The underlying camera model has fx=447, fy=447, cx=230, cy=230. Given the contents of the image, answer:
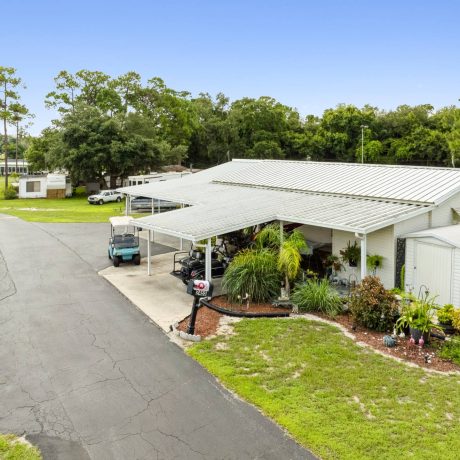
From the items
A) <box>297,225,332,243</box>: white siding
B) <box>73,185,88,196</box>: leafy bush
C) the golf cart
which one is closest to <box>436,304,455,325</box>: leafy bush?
<box>297,225,332,243</box>: white siding

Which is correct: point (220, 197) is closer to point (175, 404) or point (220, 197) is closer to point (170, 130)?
point (175, 404)

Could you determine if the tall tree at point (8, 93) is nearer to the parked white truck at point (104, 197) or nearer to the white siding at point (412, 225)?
the parked white truck at point (104, 197)

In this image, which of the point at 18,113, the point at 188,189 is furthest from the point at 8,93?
the point at 188,189

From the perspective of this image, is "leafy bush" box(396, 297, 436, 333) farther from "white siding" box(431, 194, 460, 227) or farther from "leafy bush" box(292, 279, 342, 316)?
"white siding" box(431, 194, 460, 227)

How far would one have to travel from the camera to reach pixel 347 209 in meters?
14.6

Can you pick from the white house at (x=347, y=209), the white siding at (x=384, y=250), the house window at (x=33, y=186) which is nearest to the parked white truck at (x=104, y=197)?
the house window at (x=33, y=186)

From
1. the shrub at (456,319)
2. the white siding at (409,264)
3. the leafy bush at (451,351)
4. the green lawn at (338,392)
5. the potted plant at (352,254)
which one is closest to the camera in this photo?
the green lawn at (338,392)

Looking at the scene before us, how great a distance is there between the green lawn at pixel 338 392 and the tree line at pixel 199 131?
39751 mm

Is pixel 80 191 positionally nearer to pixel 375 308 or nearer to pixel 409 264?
pixel 409 264

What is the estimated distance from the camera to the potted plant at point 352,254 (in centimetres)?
1412

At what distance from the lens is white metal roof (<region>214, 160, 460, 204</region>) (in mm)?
14719

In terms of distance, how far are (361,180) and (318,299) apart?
706 centimetres

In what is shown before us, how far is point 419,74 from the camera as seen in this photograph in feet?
174

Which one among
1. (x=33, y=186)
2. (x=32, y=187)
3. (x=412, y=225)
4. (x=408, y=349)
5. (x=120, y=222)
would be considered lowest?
(x=408, y=349)
